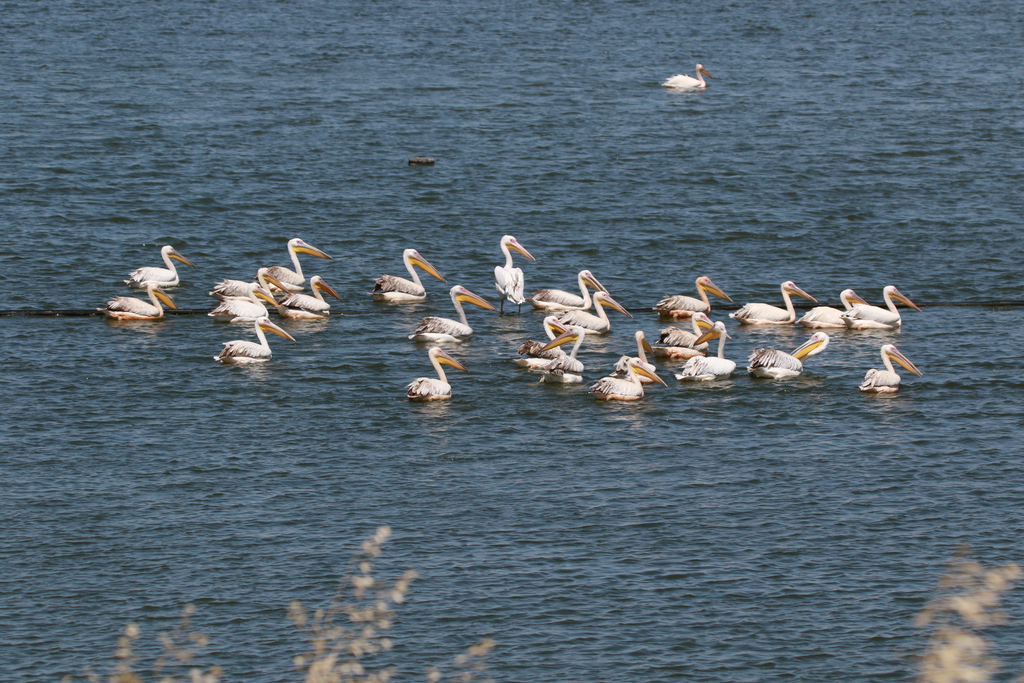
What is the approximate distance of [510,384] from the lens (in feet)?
76.0

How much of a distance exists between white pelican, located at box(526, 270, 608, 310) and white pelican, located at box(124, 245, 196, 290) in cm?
686

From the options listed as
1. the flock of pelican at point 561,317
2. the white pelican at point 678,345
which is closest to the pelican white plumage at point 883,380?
the flock of pelican at point 561,317

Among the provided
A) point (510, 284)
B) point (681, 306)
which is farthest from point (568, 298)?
point (681, 306)

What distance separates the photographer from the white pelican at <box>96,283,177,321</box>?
26094 millimetres

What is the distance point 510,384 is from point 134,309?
7177 mm

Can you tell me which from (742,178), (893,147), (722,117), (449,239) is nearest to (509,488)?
(449,239)

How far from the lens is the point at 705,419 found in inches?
846

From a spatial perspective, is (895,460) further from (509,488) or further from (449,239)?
(449,239)

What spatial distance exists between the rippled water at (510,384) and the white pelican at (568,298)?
80cm

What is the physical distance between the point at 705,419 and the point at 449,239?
12054 millimetres

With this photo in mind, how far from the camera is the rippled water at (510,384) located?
15.7 m

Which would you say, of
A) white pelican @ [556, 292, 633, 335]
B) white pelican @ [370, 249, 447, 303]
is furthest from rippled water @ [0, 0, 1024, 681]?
white pelican @ [556, 292, 633, 335]

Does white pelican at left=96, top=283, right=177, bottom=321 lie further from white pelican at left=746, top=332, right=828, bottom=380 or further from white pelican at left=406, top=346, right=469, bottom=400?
white pelican at left=746, top=332, right=828, bottom=380

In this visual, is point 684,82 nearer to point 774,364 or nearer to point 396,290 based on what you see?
point 396,290
